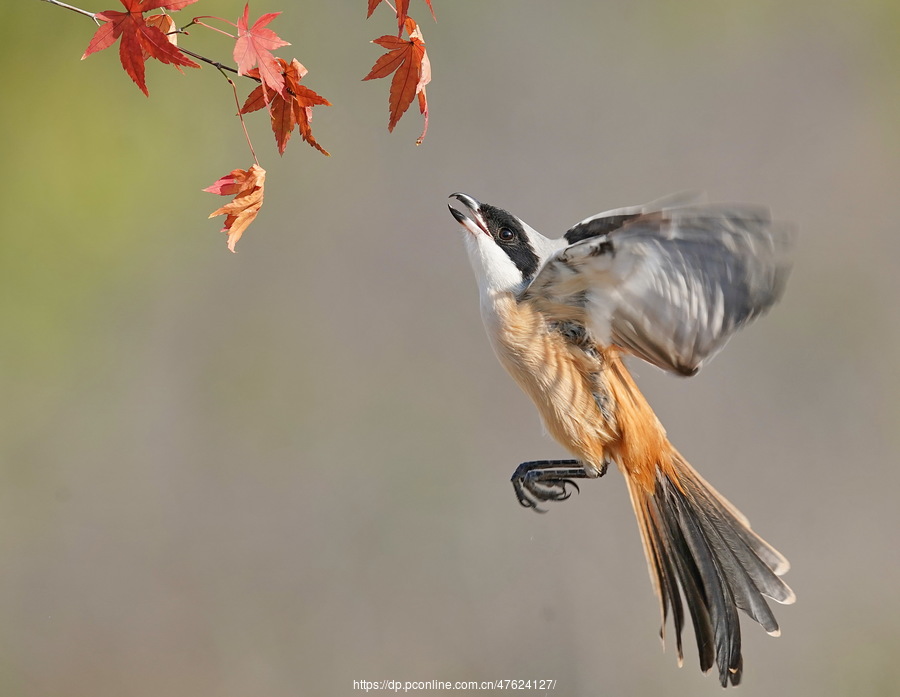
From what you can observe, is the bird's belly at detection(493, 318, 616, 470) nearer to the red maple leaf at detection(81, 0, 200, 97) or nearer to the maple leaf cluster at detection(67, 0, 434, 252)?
the maple leaf cluster at detection(67, 0, 434, 252)

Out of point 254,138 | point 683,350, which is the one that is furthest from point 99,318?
point 683,350

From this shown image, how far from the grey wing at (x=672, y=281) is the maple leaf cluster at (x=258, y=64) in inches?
13.1

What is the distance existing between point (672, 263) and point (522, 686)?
1.89 m

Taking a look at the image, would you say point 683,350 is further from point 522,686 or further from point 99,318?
point 99,318

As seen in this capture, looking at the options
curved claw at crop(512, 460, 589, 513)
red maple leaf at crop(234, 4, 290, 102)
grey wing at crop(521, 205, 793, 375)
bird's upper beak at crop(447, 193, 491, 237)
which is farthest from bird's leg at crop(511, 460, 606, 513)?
red maple leaf at crop(234, 4, 290, 102)

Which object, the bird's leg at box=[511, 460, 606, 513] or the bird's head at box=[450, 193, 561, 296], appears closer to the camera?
the bird's head at box=[450, 193, 561, 296]

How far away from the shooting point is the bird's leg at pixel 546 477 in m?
1.62

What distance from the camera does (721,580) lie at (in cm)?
163

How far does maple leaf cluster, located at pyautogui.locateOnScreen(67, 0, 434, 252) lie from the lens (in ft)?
3.37

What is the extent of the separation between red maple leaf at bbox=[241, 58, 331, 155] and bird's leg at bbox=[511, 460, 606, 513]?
2.49 ft

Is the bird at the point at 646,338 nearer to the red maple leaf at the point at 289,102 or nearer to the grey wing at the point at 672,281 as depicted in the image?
the grey wing at the point at 672,281

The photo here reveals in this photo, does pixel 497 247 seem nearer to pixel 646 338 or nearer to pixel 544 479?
pixel 646 338

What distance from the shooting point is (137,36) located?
1.03m

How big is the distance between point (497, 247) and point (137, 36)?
0.66 meters
